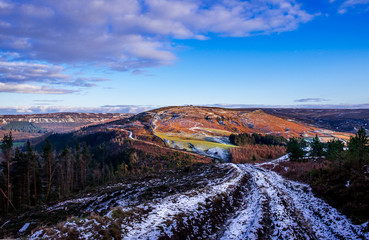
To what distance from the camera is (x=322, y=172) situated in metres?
24.1

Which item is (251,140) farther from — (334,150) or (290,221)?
(290,221)

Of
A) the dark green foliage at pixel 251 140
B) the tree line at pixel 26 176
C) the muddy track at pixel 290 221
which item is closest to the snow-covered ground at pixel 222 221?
the muddy track at pixel 290 221

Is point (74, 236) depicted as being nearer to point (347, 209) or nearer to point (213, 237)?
point (213, 237)

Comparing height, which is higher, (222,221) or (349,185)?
(349,185)

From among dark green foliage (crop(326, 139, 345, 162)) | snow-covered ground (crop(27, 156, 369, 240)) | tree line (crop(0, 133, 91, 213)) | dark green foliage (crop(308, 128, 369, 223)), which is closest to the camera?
snow-covered ground (crop(27, 156, 369, 240))

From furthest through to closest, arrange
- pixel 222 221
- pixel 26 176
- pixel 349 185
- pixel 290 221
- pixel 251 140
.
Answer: pixel 251 140, pixel 26 176, pixel 349 185, pixel 222 221, pixel 290 221

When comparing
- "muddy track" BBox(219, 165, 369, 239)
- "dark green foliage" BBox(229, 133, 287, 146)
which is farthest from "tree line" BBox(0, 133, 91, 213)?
"dark green foliage" BBox(229, 133, 287, 146)

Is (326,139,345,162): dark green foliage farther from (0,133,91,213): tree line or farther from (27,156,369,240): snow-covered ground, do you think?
(0,133,91,213): tree line

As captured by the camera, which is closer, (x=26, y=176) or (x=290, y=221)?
(x=290, y=221)

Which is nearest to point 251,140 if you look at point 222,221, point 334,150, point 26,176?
point 334,150

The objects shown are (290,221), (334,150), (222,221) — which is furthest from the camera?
(334,150)

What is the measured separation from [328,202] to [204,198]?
973cm

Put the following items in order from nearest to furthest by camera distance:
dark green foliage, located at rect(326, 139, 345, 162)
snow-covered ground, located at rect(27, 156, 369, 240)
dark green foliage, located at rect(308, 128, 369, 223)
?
snow-covered ground, located at rect(27, 156, 369, 240)
dark green foliage, located at rect(308, 128, 369, 223)
dark green foliage, located at rect(326, 139, 345, 162)

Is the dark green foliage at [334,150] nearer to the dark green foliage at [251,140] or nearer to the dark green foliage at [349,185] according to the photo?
the dark green foliage at [349,185]
